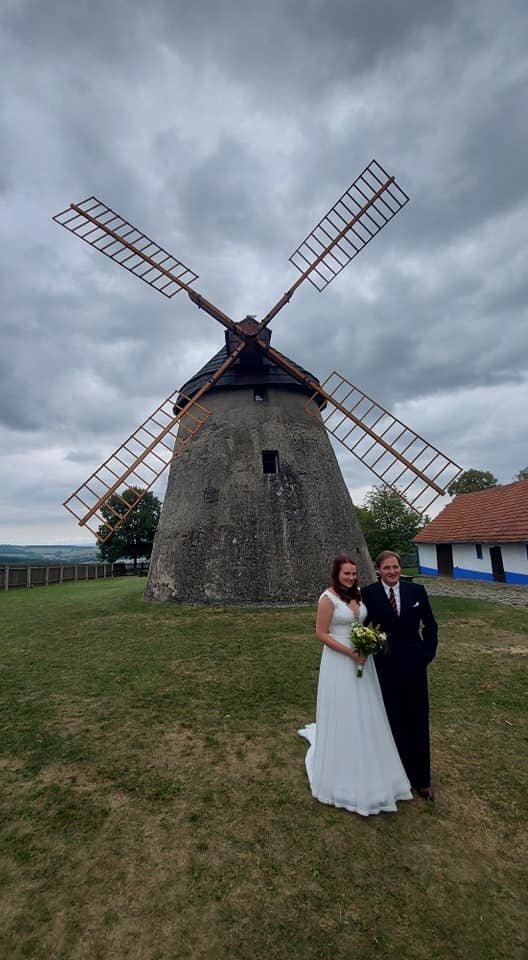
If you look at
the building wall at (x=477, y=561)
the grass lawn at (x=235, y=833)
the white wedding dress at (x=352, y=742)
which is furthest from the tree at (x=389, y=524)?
the white wedding dress at (x=352, y=742)

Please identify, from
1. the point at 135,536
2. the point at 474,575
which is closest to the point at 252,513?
the point at 474,575

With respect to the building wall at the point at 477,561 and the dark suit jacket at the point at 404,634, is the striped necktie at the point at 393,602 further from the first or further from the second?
the building wall at the point at 477,561

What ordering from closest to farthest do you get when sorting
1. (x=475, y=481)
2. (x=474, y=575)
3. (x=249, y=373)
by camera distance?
(x=249, y=373) < (x=474, y=575) < (x=475, y=481)

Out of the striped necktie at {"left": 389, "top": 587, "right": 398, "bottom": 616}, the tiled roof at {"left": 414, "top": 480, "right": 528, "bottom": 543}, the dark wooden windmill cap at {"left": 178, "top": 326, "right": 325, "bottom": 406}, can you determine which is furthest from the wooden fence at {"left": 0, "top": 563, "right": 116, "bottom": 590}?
the striped necktie at {"left": 389, "top": 587, "right": 398, "bottom": 616}

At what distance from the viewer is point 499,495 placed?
22.8 metres

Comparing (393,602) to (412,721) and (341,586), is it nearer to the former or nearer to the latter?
(341,586)

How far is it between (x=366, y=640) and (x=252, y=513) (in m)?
8.85

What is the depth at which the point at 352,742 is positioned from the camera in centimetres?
367

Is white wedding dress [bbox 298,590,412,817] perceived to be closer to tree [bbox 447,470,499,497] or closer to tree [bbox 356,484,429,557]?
tree [bbox 356,484,429,557]

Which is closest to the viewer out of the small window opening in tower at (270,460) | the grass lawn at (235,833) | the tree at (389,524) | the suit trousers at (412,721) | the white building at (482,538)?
the grass lawn at (235,833)

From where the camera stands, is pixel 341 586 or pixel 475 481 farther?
pixel 475 481

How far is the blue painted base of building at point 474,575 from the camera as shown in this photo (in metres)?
18.1

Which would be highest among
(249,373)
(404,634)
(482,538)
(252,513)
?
(249,373)

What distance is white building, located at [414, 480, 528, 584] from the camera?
61.0 feet
